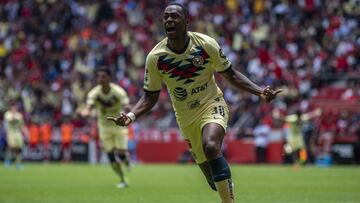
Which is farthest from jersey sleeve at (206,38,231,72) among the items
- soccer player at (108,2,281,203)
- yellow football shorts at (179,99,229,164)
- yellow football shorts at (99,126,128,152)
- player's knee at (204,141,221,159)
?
yellow football shorts at (99,126,128,152)

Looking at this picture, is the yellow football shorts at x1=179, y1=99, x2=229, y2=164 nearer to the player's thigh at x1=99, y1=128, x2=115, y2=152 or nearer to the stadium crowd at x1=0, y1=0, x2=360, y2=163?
the player's thigh at x1=99, y1=128, x2=115, y2=152

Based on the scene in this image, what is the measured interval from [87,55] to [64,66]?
1.62 metres

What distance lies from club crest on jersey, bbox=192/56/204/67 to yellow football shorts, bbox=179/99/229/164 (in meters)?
0.60

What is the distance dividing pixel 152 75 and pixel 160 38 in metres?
30.4

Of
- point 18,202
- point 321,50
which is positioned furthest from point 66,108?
point 18,202

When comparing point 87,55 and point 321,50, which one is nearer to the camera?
point 321,50

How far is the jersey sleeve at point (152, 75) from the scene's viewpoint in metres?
11.5

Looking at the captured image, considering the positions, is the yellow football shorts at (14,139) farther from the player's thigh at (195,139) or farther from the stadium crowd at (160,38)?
the player's thigh at (195,139)

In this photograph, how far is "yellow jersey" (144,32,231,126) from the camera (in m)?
11.4

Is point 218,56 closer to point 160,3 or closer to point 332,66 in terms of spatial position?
point 332,66

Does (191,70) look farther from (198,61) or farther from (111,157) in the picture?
(111,157)

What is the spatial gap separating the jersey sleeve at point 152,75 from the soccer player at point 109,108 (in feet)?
26.4

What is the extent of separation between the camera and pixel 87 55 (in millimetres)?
43531

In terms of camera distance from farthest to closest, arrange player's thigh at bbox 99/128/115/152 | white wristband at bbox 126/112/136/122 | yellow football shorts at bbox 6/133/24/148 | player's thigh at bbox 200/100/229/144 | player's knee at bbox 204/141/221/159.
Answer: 1. yellow football shorts at bbox 6/133/24/148
2. player's thigh at bbox 99/128/115/152
3. white wristband at bbox 126/112/136/122
4. player's thigh at bbox 200/100/229/144
5. player's knee at bbox 204/141/221/159
